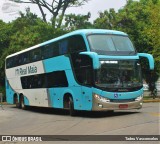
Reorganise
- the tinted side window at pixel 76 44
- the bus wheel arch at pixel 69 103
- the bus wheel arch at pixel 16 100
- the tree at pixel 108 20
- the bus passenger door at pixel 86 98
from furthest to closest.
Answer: the tree at pixel 108 20, the bus wheel arch at pixel 16 100, the bus wheel arch at pixel 69 103, the tinted side window at pixel 76 44, the bus passenger door at pixel 86 98

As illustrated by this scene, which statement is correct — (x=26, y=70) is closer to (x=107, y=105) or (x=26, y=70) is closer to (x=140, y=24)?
(x=107, y=105)

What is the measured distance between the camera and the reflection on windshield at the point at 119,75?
17078 millimetres

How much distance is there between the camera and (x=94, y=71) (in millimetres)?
17031

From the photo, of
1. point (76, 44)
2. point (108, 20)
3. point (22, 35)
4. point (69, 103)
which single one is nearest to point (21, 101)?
point (69, 103)

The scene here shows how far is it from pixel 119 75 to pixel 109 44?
4.95 feet

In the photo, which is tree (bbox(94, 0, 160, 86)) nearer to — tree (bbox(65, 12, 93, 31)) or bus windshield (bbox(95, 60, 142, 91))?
tree (bbox(65, 12, 93, 31))

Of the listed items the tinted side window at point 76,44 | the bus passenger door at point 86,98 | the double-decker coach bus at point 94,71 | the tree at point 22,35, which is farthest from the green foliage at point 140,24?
the bus passenger door at point 86,98

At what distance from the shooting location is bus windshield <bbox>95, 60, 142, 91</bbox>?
17078 mm

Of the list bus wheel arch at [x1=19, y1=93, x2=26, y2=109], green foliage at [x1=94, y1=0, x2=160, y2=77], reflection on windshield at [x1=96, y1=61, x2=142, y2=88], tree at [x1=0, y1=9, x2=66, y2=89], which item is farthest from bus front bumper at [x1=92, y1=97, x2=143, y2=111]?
tree at [x1=0, y1=9, x2=66, y2=89]

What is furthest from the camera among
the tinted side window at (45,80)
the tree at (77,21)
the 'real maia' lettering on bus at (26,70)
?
the tree at (77,21)

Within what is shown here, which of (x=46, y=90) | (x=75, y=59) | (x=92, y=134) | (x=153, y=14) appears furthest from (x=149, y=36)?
(x=92, y=134)

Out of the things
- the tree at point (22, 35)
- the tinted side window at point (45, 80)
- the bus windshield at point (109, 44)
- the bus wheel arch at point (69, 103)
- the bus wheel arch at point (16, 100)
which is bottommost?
the bus wheel arch at point (16, 100)

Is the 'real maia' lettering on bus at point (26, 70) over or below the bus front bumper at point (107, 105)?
over

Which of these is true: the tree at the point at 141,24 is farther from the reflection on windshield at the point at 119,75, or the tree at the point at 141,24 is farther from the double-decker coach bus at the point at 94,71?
the reflection on windshield at the point at 119,75
